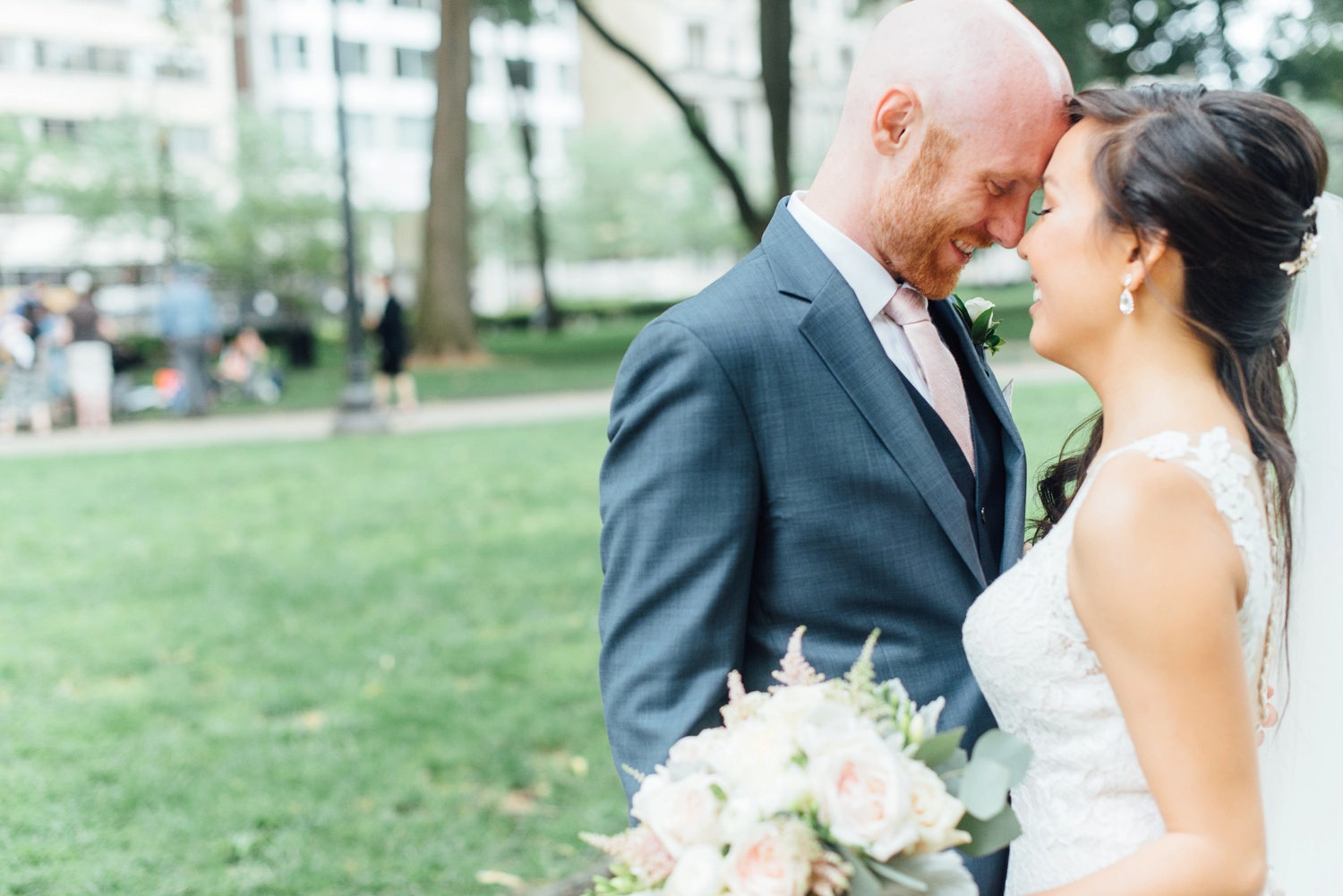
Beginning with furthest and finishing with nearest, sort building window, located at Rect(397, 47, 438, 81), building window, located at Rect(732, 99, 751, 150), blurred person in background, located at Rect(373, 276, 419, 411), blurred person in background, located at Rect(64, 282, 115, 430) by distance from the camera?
building window, located at Rect(732, 99, 751, 150), building window, located at Rect(397, 47, 438, 81), blurred person in background, located at Rect(373, 276, 419, 411), blurred person in background, located at Rect(64, 282, 115, 430)

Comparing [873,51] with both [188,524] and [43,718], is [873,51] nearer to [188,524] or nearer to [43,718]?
[43,718]

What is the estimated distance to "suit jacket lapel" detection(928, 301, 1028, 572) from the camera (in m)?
2.27

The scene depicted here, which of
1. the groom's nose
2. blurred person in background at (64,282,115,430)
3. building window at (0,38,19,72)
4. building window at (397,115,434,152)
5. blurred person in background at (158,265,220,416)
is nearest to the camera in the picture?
the groom's nose

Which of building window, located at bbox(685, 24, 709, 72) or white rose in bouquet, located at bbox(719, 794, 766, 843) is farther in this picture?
building window, located at bbox(685, 24, 709, 72)

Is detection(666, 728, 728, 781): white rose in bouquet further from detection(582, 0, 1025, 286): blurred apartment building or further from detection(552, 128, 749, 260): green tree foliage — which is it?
detection(582, 0, 1025, 286): blurred apartment building

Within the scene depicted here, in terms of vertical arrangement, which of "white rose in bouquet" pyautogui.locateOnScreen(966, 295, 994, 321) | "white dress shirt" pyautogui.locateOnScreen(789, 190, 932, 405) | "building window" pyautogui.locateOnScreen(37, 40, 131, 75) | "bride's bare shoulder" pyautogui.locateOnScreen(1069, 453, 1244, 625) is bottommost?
"bride's bare shoulder" pyautogui.locateOnScreen(1069, 453, 1244, 625)

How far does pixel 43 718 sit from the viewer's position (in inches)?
230

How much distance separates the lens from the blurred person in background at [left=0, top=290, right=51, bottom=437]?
1689 cm

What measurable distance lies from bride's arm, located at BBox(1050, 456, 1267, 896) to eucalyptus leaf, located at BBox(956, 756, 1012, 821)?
294 millimetres

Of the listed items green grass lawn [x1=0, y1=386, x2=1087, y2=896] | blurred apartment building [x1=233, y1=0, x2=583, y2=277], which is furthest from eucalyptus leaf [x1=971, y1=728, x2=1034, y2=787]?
blurred apartment building [x1=233, y1=0, x2=583, y2=277]

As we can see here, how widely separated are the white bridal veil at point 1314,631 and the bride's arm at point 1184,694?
0.85 metres

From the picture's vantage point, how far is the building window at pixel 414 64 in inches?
2687

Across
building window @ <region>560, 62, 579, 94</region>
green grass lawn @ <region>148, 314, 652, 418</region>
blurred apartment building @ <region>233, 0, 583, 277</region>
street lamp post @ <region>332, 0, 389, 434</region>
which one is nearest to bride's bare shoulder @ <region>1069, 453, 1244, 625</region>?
street lamp post @ <region>332, 0, 389, 434</region>

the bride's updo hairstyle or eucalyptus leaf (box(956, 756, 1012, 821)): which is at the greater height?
the bride's updo hairstyle
